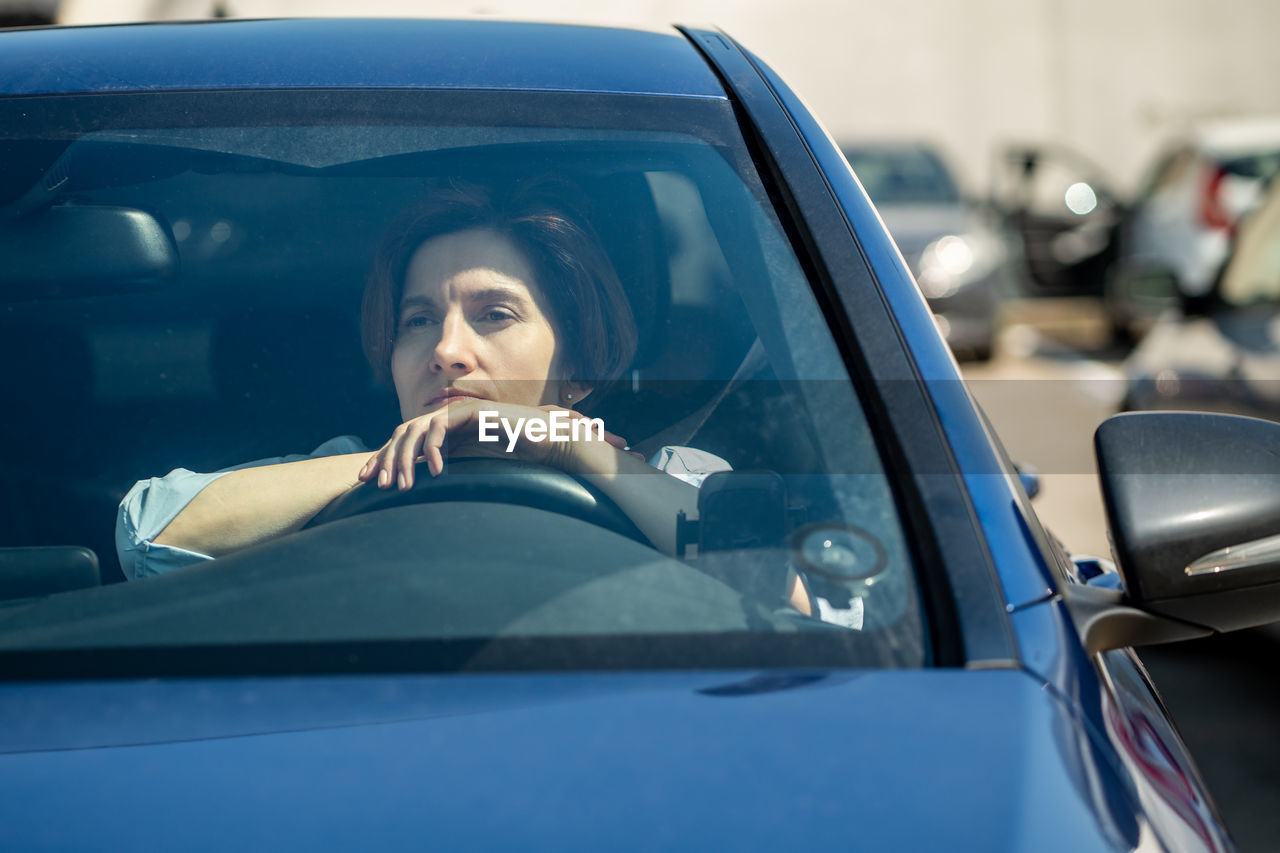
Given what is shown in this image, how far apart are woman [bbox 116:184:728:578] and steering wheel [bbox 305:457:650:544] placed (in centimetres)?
1

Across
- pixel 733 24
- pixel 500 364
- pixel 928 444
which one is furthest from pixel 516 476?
pixel 733 24

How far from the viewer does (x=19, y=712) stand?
1.10m

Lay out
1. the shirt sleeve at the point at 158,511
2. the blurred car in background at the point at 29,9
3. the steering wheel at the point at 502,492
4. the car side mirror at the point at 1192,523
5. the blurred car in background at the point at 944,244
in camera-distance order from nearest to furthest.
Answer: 1. the car side mirror at the point at 1192,523
2. the steering wheel at the point at 502,492
3. the shirt sleeve at the point at 158,511
4. the blurred car in background at the point at 29,9
5. the blurred car in background at the point at 944,244

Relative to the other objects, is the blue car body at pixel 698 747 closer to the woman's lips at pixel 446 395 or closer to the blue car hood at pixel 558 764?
the blue car hood at pixel 558 764

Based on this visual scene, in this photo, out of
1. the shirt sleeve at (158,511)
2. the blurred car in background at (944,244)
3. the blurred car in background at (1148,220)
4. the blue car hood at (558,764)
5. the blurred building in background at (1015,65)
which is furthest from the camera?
the blurred building in background at (1015,65)

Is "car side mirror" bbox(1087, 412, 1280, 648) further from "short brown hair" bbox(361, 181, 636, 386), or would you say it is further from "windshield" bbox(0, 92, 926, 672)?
"short brown hair" bbox(361, 181, 636, 386)

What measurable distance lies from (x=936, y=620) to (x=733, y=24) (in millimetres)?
13551

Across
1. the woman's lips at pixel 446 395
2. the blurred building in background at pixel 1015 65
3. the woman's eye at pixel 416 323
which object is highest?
the blurred building in background at pixel 1015 65

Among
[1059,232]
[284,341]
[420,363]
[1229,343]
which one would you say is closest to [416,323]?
[420,363]

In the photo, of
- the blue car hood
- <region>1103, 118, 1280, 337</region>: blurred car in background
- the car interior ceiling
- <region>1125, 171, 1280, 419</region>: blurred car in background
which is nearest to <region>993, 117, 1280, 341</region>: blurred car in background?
<region>1103, 118, 1280, 337</region>: blurred car in background

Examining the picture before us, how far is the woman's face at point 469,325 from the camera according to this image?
153 cm

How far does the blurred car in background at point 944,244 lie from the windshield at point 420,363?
24.5 feet

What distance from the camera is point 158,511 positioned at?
1521mm

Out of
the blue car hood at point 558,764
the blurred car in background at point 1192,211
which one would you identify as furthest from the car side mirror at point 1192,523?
→ the blurred car in background at point 1192,211
